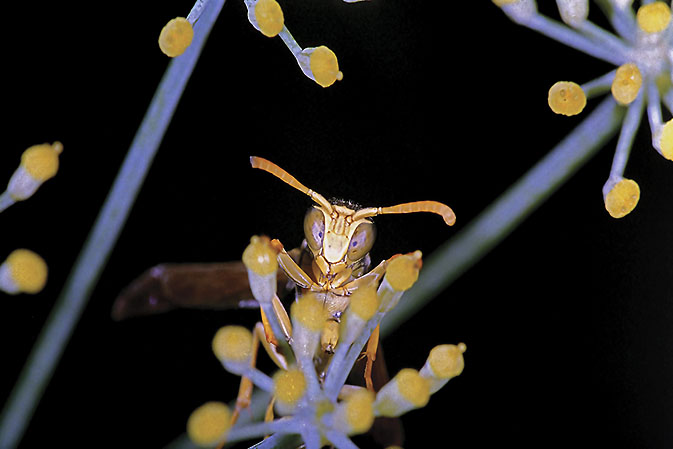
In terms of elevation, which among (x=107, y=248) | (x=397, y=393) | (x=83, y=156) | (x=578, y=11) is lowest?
(x=397, y=393)

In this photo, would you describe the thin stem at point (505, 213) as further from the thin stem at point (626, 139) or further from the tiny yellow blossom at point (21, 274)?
the tiny yellow blossom at point (21, 274)

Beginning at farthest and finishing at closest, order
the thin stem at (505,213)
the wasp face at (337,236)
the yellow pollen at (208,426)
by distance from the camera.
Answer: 1. the thin stem at (505,213)
2. the wasp face at (337,236)
3. the yellow pollen at (208,426)

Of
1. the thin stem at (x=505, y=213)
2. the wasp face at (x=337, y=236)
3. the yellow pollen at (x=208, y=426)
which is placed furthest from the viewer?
the thin stem at (x=505, y=213)

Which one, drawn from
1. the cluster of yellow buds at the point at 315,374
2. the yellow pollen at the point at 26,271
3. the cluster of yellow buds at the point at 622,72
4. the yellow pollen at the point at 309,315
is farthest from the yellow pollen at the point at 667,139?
the yellow pollen at the point at 26,271

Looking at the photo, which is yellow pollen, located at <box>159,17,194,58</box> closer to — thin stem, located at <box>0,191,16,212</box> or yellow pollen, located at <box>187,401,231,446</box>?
thin stem, located at <box>0,191,16,212</box>

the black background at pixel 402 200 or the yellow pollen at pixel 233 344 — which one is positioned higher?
the black background at pixel 402 200

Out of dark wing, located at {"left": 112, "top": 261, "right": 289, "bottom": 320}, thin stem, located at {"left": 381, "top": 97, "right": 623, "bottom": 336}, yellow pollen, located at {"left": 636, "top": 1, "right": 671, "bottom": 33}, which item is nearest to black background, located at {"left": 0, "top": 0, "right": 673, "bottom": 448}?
thin stem, located at {"left": 381, "top": 97, "right": 623, "bottom": 336}

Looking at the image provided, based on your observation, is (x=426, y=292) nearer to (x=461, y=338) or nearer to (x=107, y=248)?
(x=461, y=338)

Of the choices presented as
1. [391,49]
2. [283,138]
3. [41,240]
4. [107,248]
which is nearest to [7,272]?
[107,248]
